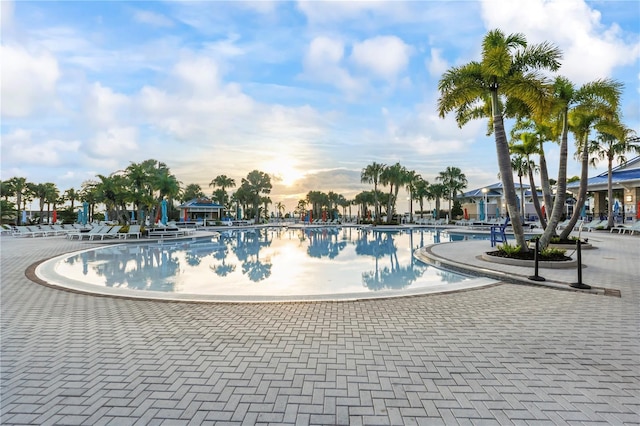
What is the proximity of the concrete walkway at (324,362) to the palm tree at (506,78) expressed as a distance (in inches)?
200

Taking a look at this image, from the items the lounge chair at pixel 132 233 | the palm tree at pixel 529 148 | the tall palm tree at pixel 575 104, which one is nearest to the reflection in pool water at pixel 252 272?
the tall palm tree at pixel 575 104

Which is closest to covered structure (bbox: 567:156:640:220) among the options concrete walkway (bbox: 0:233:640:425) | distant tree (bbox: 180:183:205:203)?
concrete walkway (bbox: 0:233:640:425)

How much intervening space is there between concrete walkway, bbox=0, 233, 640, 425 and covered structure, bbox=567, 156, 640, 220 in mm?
29213

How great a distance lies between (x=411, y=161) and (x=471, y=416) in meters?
39.7

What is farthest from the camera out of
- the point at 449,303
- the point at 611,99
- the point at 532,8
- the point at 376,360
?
the point at 611,99

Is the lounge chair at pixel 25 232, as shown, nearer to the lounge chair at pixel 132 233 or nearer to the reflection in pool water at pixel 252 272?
the lounge chair at pixel 132 233

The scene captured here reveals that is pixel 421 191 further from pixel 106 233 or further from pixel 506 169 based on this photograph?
pixel 106 233

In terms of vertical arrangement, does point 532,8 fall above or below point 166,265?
above

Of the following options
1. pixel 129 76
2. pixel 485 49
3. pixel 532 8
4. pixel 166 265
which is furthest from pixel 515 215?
pixel 129 76

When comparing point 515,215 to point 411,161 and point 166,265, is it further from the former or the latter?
point 411,161

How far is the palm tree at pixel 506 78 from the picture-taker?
30.7 feet

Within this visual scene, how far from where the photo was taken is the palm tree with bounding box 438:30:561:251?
937 cm

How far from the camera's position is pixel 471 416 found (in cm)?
232

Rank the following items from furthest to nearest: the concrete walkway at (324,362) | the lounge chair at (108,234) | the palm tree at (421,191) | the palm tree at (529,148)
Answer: the palm tree at (421,191), the lounge chair at (108,234), the palm tree at (529,148), the concrete walkway at (324,362)
